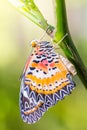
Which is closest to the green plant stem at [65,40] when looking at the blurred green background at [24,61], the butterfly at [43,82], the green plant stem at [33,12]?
the green plant stem at [33,12]

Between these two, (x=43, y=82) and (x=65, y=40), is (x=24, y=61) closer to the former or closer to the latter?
(x=43, y=82)

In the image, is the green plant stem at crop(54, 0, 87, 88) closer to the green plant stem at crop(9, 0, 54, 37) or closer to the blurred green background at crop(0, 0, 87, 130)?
the green plant stem at crop(9, 0, 54, 37)

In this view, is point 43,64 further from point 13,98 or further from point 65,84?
point 13,98

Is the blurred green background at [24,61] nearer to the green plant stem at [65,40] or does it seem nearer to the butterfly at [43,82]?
the butterfly at [43,82]

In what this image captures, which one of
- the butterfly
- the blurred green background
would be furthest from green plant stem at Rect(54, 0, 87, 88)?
the blurred green background

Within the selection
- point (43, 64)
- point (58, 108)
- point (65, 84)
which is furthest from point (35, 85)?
point (58, 108)

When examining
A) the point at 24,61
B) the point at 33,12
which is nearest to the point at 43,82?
the point at 33,12

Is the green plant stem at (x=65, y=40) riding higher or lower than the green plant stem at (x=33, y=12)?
lower
